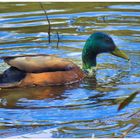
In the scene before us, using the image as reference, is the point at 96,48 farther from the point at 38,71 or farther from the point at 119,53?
the point at 38,71

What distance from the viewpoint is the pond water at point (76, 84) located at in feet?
26.2

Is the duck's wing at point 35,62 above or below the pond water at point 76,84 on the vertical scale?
above

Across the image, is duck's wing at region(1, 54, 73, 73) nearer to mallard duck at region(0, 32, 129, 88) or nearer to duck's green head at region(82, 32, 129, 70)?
mallard duck at region(0, 32, 129, 88)

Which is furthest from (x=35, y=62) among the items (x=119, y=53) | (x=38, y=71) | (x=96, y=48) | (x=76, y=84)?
(x=119, y=53)

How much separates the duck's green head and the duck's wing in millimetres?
815

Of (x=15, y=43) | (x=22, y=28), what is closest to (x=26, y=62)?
(x=15, y=43)

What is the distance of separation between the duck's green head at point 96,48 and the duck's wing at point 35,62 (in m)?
0.81

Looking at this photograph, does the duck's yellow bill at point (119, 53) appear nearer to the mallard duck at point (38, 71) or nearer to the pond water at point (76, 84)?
the pond water at point (76, 84)

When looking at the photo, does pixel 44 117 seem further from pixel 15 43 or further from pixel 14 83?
pixel 15 43

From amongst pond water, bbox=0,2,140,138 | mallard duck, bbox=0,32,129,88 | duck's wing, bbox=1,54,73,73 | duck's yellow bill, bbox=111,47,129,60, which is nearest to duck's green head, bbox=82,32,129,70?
duck's yellow bill, bbox=111,47,129,60

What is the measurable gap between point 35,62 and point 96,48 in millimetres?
1337

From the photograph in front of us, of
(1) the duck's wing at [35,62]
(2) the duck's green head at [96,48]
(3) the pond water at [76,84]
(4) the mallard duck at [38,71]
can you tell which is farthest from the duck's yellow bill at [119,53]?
(1) the duck's wing at [35,62]

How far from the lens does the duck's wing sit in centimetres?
1005

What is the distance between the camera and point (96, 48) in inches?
436
